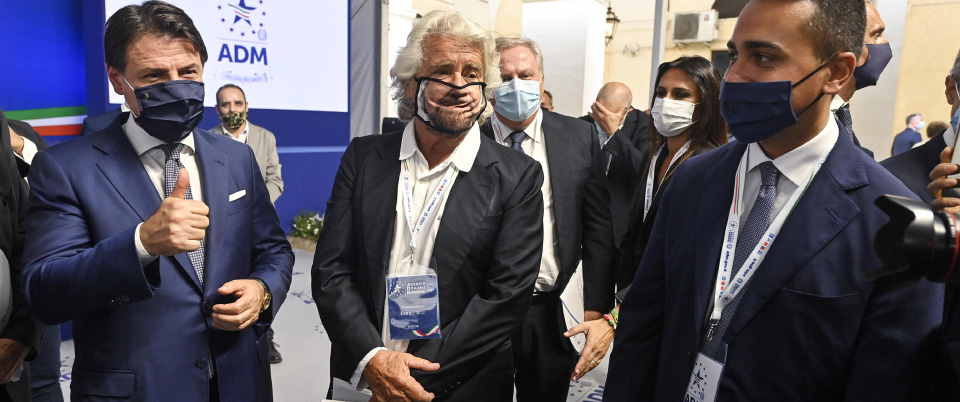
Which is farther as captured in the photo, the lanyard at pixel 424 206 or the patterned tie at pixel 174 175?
the lanyard at pixel 424 206

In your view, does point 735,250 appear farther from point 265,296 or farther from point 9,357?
point 9,357

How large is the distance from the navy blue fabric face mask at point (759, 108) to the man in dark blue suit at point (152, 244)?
3.95ft

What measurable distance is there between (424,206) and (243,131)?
3356 mm

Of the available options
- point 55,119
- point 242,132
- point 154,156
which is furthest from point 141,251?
point 55,119

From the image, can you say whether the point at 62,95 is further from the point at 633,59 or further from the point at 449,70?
the point at 633,59

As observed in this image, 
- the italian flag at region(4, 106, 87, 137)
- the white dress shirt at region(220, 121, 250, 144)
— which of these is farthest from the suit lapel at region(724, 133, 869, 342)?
the italian flag at region(4, 106, 87, 137)

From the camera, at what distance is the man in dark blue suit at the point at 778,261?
1068 millimetres

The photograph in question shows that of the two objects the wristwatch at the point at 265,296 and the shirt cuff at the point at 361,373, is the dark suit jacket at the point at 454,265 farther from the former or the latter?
the wristwatch at the point at 265,296

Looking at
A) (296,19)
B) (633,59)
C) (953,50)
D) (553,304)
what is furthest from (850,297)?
(633,59)

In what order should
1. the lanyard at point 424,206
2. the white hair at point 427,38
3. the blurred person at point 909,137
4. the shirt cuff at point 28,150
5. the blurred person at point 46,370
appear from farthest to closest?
the blurred person at point 909,137
the shirt cuff at point 28,150
the blurred person at point 46,370
the white hair at point 427,38
the lanyard at point 424,206

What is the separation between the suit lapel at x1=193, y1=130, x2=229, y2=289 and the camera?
5.27 ft

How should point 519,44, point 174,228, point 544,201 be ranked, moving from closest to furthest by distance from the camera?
point 174,228, point 544,201, point 519,44

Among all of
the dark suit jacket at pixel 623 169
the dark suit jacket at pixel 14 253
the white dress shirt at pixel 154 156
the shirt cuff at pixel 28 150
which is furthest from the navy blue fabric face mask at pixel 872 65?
the shirt cuff at pixel 28 150

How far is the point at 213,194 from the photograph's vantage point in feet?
5.42
